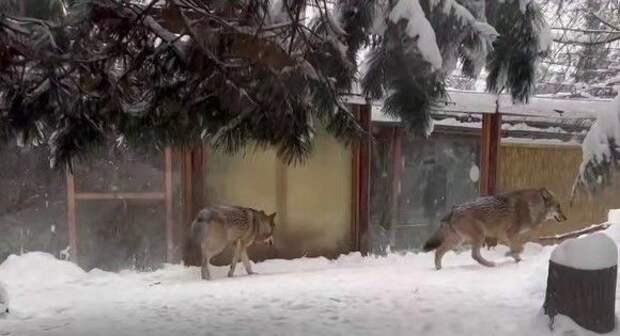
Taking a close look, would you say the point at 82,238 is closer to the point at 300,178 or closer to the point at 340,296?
the point at 300,178

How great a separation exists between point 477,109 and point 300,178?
318 cm

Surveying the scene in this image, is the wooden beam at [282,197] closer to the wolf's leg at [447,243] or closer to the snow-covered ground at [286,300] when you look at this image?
the snow-covered ground at [286,300]

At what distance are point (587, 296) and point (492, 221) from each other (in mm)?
3753

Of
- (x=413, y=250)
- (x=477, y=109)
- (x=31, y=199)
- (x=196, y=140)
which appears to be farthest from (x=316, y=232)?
(x=196, y=140)

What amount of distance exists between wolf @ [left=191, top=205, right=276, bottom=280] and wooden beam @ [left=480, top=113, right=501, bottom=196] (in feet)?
12.7

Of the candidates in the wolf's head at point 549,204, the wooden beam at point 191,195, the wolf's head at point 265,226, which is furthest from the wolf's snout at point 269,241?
the wolf's head at point 549,204

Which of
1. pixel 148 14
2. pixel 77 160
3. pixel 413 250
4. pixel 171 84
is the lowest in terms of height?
pixel 413 250

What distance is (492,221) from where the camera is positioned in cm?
801

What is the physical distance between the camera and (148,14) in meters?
3.73

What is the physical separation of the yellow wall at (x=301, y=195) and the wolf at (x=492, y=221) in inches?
70.9

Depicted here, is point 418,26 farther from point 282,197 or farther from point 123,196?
point 123,196

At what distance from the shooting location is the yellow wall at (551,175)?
33.0ft

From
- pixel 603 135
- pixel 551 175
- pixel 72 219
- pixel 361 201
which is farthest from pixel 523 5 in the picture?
pixel 551 175

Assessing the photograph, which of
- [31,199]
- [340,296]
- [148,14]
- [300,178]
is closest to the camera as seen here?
[148,14]
